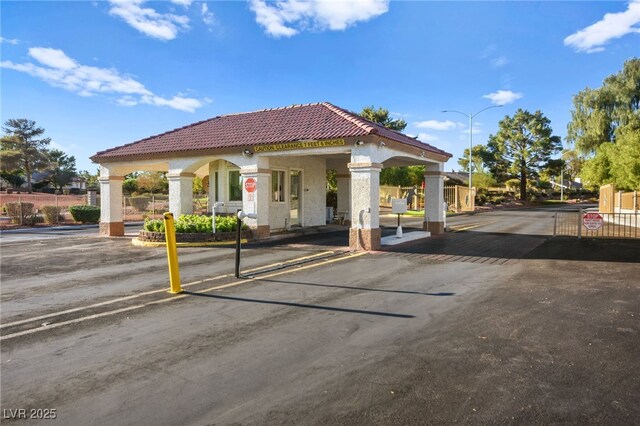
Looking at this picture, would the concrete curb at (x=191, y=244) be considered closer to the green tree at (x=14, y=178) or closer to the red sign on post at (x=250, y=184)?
the red sign on post at (x=250, y=184)

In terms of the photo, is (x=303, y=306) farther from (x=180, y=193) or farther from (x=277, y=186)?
(x=277, y=186)

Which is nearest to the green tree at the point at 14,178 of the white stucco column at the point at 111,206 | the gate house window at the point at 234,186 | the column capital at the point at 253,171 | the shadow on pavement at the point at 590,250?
the white stucco column at the point at 111,206

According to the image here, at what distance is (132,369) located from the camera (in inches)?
156

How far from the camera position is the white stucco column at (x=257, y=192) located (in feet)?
47.1

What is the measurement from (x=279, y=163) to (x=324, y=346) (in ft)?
41.8

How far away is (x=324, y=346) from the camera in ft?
14.9

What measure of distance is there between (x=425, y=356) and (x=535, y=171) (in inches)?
2118

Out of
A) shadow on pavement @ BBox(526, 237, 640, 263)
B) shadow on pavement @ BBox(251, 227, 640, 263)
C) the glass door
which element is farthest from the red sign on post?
shadow on pavement @ BBox(526, 237, 640, 263)

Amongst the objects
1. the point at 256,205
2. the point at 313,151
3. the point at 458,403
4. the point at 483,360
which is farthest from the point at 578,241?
the point at 458,403

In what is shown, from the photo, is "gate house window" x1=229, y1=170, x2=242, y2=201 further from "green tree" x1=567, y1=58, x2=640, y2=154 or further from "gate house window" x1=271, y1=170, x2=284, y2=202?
"green tree" x1=567, y1=58, x2=640, y2=154

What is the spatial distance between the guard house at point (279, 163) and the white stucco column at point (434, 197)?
0.04 meters

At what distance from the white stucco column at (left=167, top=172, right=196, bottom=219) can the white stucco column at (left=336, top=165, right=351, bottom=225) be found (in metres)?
7.61

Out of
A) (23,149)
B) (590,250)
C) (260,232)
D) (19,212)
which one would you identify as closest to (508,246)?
(590,250)

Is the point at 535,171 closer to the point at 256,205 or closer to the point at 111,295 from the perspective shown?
the point at 256,205
